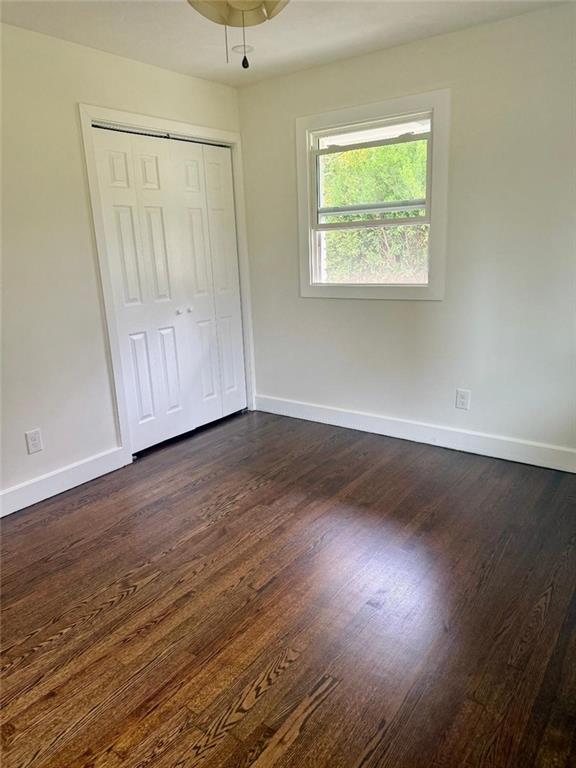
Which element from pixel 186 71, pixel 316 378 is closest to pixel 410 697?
pixel 316 378

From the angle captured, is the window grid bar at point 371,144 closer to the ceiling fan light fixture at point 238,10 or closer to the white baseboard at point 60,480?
the ceiling fan light fixture at point 238,10

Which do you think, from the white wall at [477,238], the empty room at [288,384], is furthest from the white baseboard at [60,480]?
the white wall at [477,238]

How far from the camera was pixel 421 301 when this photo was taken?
326cm

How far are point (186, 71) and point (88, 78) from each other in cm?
72

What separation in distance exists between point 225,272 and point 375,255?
1.17 meters

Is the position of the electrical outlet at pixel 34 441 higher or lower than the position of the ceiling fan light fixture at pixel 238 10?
lower

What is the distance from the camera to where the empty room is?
1598mm

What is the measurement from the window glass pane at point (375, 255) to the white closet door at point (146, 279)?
1.07m

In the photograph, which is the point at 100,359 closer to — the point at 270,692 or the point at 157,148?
the point at 157,148

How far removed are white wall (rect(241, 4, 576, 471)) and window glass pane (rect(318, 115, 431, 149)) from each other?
0.17 meters

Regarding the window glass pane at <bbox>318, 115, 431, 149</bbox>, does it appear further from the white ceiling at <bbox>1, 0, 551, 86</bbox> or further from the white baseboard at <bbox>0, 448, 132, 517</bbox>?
the white baseboard at <bbox>0, 448, 132, 517</bbox>

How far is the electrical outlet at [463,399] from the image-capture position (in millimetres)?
3219

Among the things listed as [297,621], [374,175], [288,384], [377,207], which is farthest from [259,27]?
[297,621]

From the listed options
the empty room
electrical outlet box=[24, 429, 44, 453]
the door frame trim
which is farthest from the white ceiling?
electrical outlet box=[24, 429, 44, 453]
